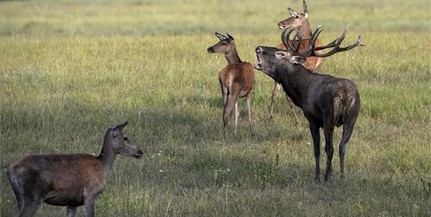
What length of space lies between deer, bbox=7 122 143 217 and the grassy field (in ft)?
2.64

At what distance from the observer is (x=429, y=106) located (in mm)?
14703

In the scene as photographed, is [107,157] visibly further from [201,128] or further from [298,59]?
[201,128]

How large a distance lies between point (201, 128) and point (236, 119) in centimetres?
52

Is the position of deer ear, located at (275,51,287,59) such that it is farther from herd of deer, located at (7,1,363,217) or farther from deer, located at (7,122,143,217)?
deer, located at (7,122,143,217)

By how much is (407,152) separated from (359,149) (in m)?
0.68

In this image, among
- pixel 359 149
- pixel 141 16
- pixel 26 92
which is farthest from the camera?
pixel 141 16

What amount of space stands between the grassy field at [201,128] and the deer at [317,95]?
475 millimetres

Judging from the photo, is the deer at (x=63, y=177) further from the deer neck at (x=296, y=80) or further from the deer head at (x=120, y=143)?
the deer neck at (x=296, y=80)

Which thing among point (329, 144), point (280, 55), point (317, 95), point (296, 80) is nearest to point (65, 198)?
point (329, 144)

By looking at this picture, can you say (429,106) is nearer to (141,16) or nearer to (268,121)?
(268,121)

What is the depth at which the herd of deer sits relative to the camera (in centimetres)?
743

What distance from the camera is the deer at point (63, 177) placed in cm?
736

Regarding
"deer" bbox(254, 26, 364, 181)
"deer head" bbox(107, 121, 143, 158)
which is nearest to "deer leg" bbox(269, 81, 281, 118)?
"deer" bbox(254, 26, 364, 181)

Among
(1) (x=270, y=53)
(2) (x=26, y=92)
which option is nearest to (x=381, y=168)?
(1) (x=270, y=53)
